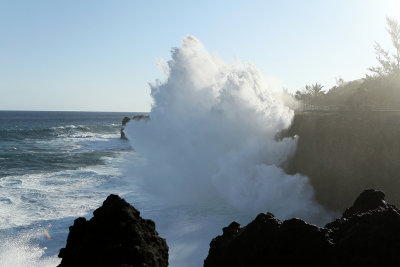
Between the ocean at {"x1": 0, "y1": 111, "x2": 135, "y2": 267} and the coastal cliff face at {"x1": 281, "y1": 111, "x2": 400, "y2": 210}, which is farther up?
the coastal cliff face at {"x1": 281, "y1": 111, "x2": 400, "y2": 210}

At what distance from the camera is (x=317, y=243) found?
5.85 meters

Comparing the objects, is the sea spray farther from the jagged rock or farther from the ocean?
the jagged rock

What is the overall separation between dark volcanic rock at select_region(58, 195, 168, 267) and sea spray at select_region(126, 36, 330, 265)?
7256mm

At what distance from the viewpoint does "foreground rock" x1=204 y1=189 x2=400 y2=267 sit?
5461mm

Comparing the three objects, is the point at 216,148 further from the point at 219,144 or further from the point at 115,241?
the point at 115,241

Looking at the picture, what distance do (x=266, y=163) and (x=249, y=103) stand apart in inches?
179

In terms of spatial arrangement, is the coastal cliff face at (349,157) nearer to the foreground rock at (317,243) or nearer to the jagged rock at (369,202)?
the jagged rock at (369,202)

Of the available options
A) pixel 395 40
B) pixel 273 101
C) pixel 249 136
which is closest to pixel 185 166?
pixel 249 136

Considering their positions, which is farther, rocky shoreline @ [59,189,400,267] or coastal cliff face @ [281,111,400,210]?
coastal cliff face @ [281,111,400,210]

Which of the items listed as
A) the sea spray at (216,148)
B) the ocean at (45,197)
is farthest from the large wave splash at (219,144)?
the ocean at (45,197)

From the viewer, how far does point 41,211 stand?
52.7 feet

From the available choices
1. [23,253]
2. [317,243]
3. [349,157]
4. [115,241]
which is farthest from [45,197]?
[317,243]

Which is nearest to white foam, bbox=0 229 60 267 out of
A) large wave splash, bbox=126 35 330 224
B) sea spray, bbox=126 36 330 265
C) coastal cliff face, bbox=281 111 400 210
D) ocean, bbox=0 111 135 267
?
ocean, bbox=0 111 135 267

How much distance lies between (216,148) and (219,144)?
1.02 feet
